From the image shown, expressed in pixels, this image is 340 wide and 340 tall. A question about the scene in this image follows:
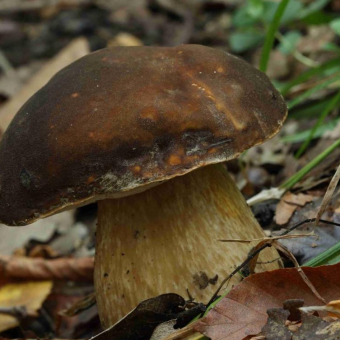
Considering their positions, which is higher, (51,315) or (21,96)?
(21,96)

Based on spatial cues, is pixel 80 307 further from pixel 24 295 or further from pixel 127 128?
pixel 127 128

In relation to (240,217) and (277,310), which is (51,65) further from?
(277,310)

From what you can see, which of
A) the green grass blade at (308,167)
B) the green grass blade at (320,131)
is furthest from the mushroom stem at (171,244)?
the green grass blade at (320,131)

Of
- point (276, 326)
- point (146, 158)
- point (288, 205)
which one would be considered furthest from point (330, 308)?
point (288, 205)

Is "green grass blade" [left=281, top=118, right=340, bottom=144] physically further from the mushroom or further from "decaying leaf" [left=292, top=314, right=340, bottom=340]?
"decaying leaf" [left=292, top=314, right=340, bottom=340]

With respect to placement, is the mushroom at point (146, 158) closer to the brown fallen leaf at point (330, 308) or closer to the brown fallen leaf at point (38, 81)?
the brown fallen leaf at point (330, 308)

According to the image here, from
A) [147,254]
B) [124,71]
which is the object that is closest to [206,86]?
[124,71]

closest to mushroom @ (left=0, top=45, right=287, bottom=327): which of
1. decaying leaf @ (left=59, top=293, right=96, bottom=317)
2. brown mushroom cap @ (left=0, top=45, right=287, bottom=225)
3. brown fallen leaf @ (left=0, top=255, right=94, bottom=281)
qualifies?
brown mushroom cap @ (left=0, top=45, right=287, bottom=225)
